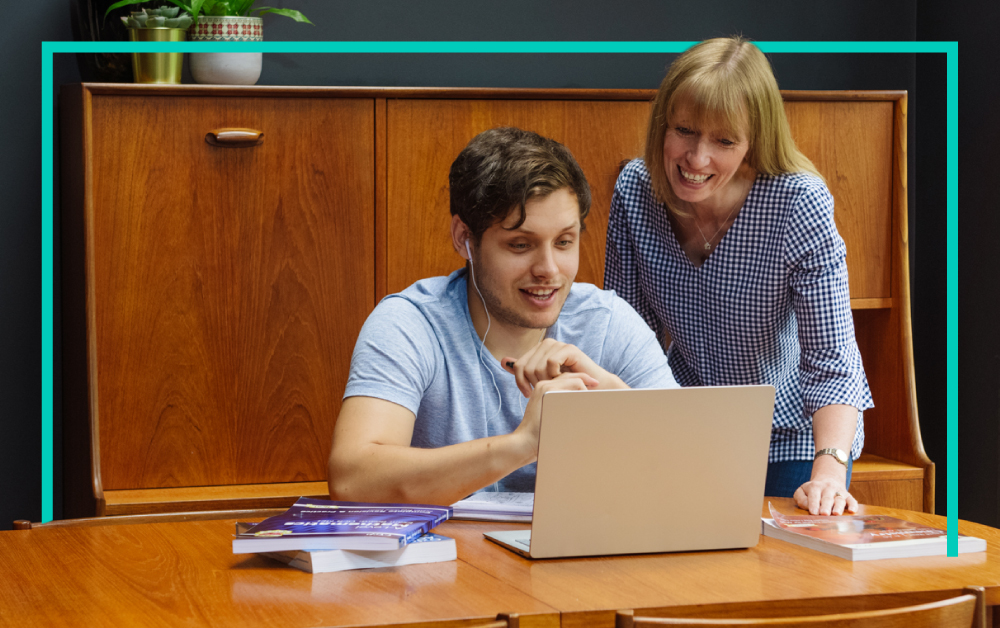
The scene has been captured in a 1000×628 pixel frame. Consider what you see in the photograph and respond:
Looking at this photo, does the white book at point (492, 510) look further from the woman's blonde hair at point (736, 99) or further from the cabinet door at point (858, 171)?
the cabinet door at point (858, 171)

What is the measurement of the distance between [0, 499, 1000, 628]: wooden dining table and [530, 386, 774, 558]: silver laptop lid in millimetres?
16

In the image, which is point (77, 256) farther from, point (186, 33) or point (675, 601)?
point (675, 601)

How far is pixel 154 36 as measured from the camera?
2482mm

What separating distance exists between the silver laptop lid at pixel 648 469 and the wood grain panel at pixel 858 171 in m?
1.74

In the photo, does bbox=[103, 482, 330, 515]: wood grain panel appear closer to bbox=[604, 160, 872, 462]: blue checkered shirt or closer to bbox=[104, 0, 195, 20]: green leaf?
bbox=[604, 160, 872, 462]: blue checkered shirt

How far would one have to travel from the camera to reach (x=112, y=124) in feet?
7.97

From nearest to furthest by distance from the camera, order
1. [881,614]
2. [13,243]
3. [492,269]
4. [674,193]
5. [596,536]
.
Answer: [881,614] → [596,536] → [492,269] → [674,193] → [13,243]

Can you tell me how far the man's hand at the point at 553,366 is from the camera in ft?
4.77

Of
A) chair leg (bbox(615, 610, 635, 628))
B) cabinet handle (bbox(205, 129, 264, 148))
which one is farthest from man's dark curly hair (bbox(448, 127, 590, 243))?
cabinet handle (bbox(205, 129, 264, 148))

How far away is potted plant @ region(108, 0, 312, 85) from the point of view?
2523 millimetres

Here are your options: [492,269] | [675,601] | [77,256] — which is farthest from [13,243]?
[675,601]

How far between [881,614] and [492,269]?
885 millimetres

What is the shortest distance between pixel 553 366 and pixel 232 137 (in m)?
1.36

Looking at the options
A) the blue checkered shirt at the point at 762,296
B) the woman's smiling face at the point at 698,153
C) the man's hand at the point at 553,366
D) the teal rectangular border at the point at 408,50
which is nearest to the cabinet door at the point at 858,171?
the teal rectangular border at the point at 408,50
